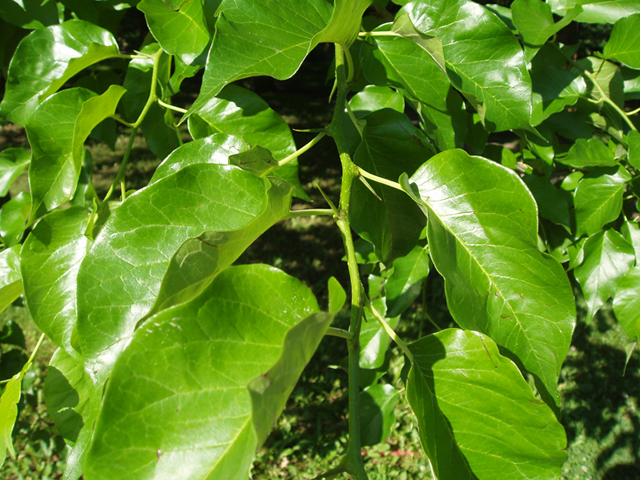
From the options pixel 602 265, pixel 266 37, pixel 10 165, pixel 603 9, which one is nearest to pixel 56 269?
pixel 266 37

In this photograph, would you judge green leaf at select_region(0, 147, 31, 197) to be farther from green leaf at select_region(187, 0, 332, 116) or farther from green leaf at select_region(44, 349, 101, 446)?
green leaf at select_region(187, 0, 332, 116)

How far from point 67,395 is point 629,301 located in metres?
1.12

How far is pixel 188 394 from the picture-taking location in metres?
0.48

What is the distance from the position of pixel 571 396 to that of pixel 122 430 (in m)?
3.33

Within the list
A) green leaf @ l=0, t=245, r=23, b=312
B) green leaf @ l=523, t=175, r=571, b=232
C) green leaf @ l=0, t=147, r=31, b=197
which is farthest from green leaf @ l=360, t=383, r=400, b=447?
green leaf @ l=0, t=147, r=31, b=197

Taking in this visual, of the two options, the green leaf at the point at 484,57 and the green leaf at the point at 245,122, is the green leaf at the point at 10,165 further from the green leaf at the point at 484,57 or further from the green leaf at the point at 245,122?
the green leaf at the point at 484,57

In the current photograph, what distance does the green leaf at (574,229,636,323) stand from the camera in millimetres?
1108

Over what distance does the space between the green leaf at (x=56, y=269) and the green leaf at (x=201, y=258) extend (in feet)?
1.05

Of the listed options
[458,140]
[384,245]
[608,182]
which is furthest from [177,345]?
[608,182]

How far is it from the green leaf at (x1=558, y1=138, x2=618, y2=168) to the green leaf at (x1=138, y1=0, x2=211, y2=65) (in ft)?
2.63

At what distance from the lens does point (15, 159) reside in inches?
52.8

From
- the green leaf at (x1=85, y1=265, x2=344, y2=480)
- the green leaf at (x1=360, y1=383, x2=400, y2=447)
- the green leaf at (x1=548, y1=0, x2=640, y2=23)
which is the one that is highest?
the green leaf at (x1=548, y1=0, x2=640, y2=23)

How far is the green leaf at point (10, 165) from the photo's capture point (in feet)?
4.28

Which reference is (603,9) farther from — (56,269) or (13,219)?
(13,219)
